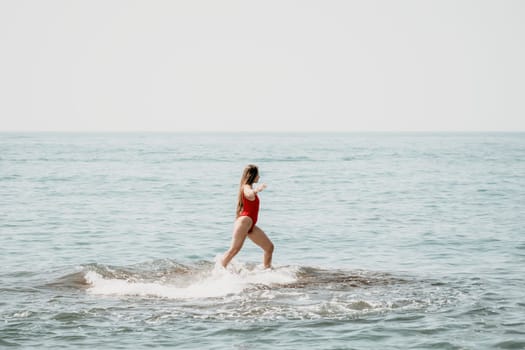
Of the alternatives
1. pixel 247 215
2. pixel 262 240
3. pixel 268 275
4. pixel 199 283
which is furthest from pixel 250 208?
pixel 199 283

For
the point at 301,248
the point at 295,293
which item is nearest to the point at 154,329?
the point at 295,293

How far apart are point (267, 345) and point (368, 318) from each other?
194 centimetres

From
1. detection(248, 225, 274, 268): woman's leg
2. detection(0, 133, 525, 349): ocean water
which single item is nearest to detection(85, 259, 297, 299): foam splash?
detection(0, 133, 525, 349): ocean water

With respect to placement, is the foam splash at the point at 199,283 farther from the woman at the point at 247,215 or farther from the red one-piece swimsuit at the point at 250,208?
the red one-piece swimsuit at the point at 250,208

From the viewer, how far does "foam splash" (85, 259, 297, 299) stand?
41.9ft

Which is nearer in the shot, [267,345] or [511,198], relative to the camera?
[267,345]

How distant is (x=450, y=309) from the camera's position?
11492mm

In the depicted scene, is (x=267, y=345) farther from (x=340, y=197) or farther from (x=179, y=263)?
(x=340, y=197)

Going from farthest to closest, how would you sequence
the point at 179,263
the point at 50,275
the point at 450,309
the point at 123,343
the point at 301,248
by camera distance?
the point at 301,248, the point at 179,263, the point at 50,275, the point at 450,309, the point at 123,343

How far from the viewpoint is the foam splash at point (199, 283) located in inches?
502

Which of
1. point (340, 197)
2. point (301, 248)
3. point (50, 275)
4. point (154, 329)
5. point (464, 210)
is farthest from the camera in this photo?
point (340, 197)

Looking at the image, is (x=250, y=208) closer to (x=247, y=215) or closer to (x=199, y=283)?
(x=247, y=215)

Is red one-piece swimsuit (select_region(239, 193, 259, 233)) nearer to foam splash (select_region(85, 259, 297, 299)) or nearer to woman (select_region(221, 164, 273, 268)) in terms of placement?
woman (select_region(221, 164, 273, 268))

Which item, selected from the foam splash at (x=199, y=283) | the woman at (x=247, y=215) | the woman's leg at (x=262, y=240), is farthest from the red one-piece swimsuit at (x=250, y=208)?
the foam splash at (x=199, y=283)
